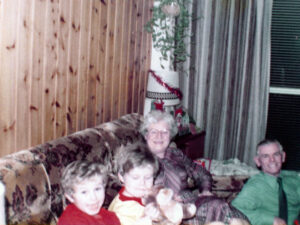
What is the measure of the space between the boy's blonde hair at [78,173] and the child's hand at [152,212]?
0.83ft

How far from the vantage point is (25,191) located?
4.81 ft

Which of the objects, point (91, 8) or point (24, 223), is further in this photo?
point (91, 8)

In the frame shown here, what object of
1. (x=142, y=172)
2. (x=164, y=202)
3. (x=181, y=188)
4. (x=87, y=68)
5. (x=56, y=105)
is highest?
(x=87, y=68)

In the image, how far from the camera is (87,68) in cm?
250

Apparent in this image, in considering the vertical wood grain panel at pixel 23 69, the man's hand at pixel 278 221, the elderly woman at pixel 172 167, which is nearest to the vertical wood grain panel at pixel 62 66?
the vertical wood grain panel at pixel 23 69

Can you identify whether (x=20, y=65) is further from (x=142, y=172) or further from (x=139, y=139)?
(x=139, y=139)

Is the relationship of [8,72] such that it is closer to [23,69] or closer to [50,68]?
[23,69]

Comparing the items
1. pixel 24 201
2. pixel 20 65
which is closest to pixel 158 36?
pixel 20 65

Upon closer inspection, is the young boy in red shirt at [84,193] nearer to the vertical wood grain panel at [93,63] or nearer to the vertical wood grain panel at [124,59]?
the vertical wood grain panel at [93,63]

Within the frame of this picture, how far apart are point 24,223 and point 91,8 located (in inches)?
60.9

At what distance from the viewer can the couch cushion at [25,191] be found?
1.39 m

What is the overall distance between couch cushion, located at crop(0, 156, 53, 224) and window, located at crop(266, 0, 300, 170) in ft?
10.5

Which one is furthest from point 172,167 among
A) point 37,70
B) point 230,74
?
point 230,74

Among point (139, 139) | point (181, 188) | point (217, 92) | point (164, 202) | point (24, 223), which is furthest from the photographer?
point (217, 92)
